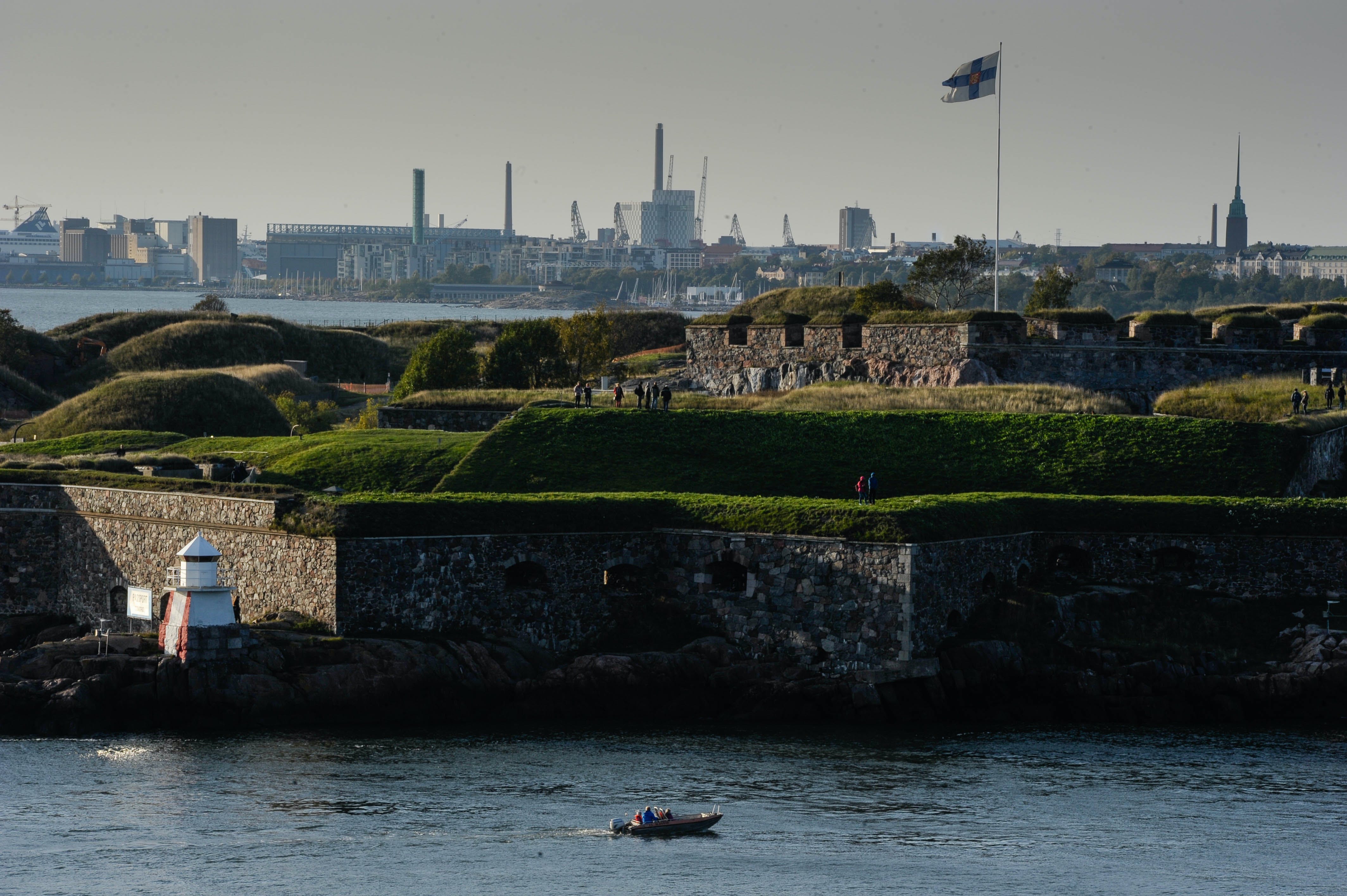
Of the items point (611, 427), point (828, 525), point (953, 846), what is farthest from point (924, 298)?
point (953, 846)

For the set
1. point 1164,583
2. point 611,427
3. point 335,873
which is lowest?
point 335,873

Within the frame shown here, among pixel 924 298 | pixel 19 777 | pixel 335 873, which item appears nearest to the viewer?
pixel 335 873

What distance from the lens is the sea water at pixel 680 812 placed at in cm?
2556

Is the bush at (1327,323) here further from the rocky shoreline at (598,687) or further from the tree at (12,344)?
the tree at (12,344)

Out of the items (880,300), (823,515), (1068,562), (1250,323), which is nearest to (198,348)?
(880,300)

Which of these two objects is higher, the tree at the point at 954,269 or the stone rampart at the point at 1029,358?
the tree at the point at 954,269

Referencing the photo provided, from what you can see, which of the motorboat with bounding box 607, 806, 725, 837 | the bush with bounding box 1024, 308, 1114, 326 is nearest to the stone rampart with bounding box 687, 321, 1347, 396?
the bush with bounding box 1024, 308, 1114, 326

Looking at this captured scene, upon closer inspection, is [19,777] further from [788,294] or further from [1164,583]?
[788,294]

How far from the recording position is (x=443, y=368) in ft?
228

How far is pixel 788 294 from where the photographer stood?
97812mm

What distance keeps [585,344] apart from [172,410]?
67.0ft

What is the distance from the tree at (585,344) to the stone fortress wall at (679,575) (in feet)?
118

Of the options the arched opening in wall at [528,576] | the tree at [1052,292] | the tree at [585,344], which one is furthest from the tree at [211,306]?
the arched opening in wall at [528,576]

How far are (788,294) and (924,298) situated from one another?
11.4 meters
